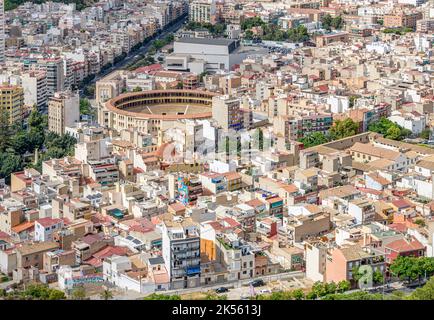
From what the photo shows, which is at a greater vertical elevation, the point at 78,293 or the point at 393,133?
the point at 78,293

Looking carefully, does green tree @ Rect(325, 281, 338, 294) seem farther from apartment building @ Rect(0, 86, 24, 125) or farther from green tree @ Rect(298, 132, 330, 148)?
apartment building @ Rect(0, 86, 24, 125)

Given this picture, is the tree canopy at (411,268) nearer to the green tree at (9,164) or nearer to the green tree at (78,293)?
Result: the green tree at (78,293)

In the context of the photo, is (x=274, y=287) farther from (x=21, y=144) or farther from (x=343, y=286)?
(x=21, y=144)

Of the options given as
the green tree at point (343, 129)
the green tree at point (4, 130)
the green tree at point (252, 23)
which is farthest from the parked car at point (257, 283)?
the green tree at point (252, 23)

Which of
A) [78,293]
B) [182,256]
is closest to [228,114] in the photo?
[182,256]

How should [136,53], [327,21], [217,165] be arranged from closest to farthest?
[217,165] → [136,53] → [327,21]
